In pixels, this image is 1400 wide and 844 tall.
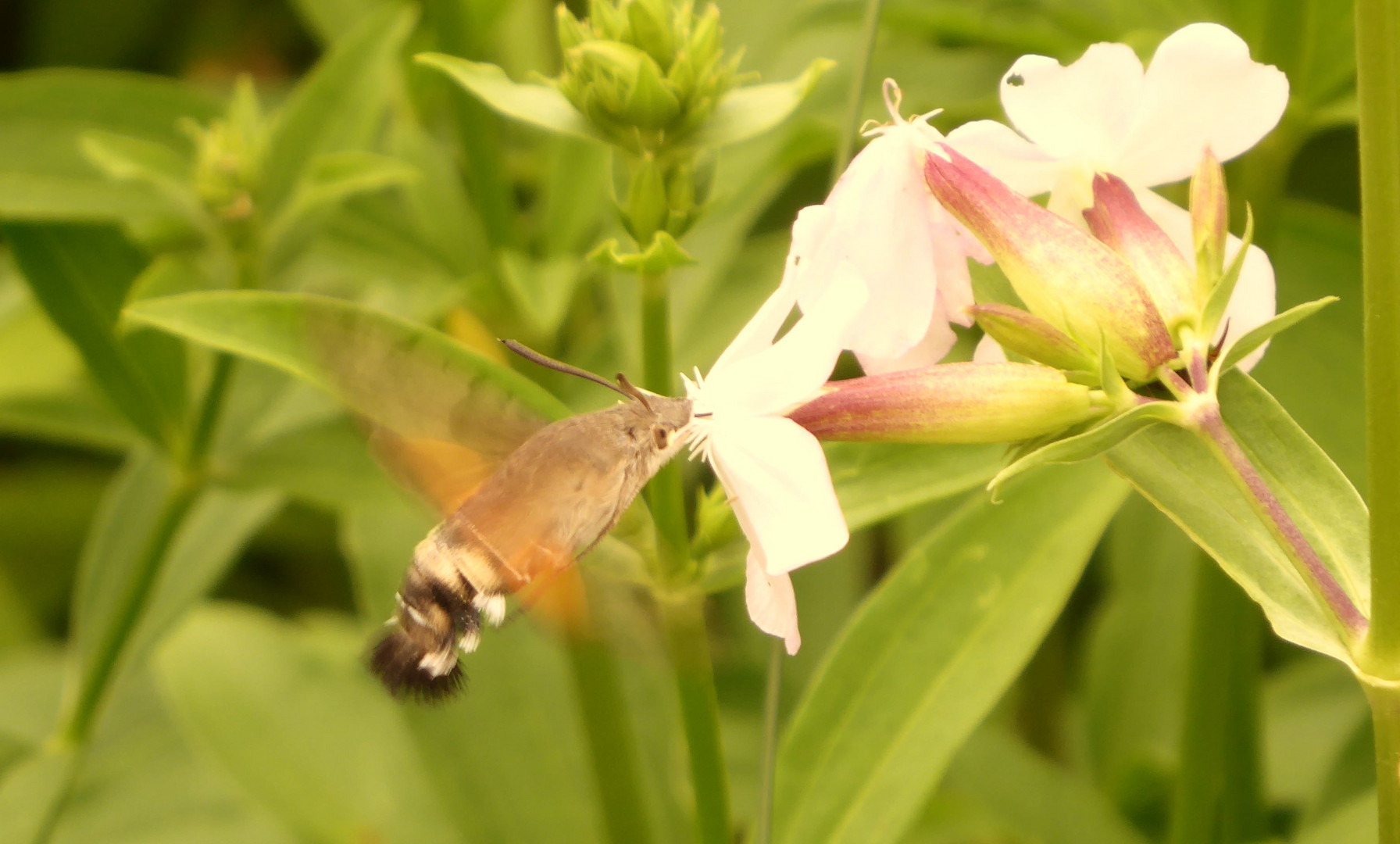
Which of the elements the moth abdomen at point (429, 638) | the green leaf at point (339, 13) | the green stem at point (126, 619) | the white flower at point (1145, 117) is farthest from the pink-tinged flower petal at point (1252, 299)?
the green leaf at point (339, 13)

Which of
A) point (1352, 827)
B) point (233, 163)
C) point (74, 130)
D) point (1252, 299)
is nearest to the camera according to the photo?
point (1252, 299)

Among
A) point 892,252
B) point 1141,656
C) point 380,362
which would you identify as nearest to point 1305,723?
point 1141,656

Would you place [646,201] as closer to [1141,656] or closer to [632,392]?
[632,392]

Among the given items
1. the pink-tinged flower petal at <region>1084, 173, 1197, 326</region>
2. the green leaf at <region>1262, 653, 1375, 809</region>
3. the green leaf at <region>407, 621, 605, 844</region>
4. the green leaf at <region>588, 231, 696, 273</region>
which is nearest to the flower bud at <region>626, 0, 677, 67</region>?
the green leaf at <region>588, 231, 696, 273</region>

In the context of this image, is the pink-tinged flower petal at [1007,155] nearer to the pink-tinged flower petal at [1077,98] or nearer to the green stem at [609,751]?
the pink-tinged flower petal at [1077,98]

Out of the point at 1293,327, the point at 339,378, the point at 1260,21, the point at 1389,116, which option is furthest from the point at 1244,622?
the point at 339,378

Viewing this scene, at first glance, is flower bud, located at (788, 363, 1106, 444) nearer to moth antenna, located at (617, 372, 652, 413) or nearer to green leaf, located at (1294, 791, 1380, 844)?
moth antenna, located at (617, 372, 652, 413)
